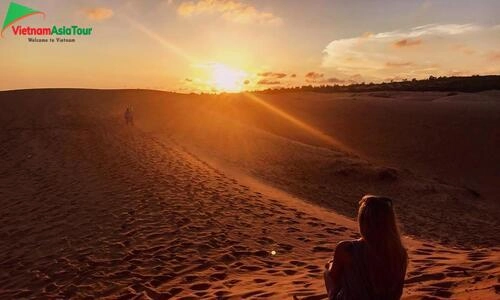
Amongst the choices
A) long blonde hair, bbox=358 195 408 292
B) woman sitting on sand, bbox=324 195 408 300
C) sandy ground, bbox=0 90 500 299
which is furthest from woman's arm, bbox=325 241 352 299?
sandy ground, bbox=0 90 500 299

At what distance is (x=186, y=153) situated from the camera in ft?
77.0

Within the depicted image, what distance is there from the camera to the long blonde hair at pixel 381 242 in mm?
3844

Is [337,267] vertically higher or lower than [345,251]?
lower

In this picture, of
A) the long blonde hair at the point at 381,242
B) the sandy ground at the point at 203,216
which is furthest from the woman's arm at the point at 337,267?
the sandy ground at the point at 203,216

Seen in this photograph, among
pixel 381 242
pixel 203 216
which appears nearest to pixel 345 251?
pixel 381 242

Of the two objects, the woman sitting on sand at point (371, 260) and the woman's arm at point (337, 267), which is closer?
the woman sitting on sand at point (371, 260)

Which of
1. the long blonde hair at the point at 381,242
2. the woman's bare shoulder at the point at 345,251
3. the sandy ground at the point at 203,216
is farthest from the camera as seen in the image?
the sandy ground at the point at 203,216

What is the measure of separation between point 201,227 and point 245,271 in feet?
9.47

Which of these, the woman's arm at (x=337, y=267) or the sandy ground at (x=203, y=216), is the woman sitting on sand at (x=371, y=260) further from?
the sandy ground at (x=203, y=216)

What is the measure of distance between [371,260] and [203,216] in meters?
8.15

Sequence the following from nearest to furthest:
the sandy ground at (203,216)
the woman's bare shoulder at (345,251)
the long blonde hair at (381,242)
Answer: the long blonde hair at (381,242) → the woman's bare shoulder at (345,251) → the sandy ground at (203,216)

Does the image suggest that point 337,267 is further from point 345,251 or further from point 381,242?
point 381,242

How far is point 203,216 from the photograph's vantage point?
39.1 feet

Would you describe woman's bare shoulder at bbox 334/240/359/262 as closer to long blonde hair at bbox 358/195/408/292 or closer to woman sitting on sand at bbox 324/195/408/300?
woman sitting on sand at bbox 324/195/408/300
